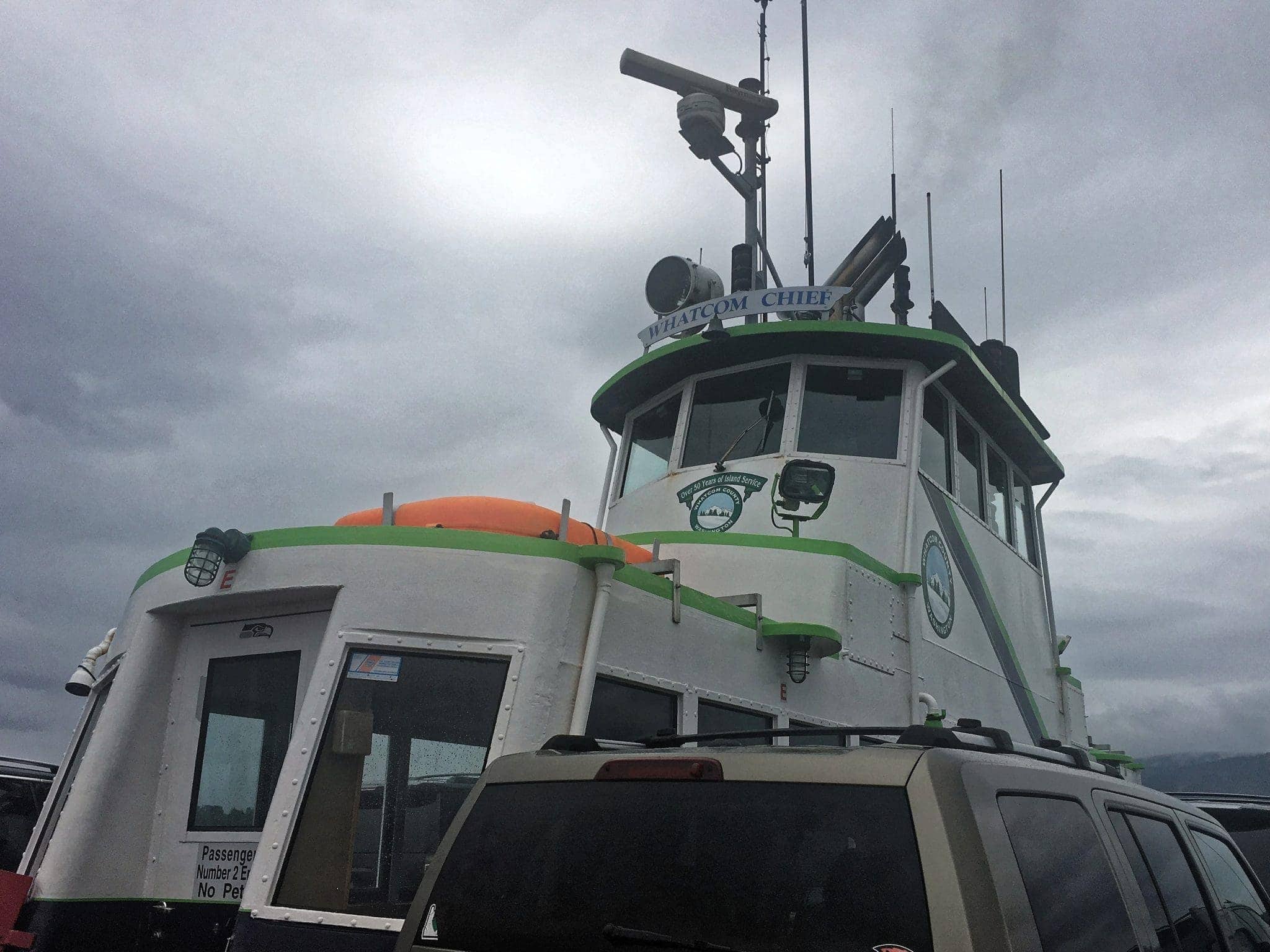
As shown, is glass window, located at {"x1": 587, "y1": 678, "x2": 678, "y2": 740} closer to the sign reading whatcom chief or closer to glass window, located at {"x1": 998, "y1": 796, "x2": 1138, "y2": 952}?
glass window, located at {"x1": 998, "y1": 796, "x2": 1138, "y2": 952}

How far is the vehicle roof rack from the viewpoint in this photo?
2.95m

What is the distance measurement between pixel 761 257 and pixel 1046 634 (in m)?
4.93

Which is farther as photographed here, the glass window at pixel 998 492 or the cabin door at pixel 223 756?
the glass window at pixel 998 492

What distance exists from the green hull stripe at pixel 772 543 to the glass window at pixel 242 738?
105 inches

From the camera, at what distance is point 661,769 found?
3033 millimetres

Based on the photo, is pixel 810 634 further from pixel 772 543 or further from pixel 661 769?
pixel 661 769

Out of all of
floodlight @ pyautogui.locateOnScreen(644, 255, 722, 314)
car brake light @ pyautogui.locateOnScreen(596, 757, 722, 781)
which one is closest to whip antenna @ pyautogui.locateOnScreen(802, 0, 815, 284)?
floodlight @ pyautogui.locateOnScreen(644, 255, 722, 314)

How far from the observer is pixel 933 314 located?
12203mm

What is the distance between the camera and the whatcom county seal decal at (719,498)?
8.84 metres

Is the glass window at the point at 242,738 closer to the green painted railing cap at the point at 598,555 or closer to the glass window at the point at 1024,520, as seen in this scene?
the green painted railing cap at the point at 598,555

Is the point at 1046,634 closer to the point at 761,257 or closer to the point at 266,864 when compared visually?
the point at 761,257

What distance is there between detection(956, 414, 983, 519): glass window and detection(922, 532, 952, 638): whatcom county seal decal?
0.96 metres

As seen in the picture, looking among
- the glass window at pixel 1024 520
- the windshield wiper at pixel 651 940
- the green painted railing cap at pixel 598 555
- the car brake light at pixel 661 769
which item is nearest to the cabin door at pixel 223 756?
the green painted railing cap at pixel 598 555

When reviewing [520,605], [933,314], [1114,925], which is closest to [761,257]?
[933,314]
